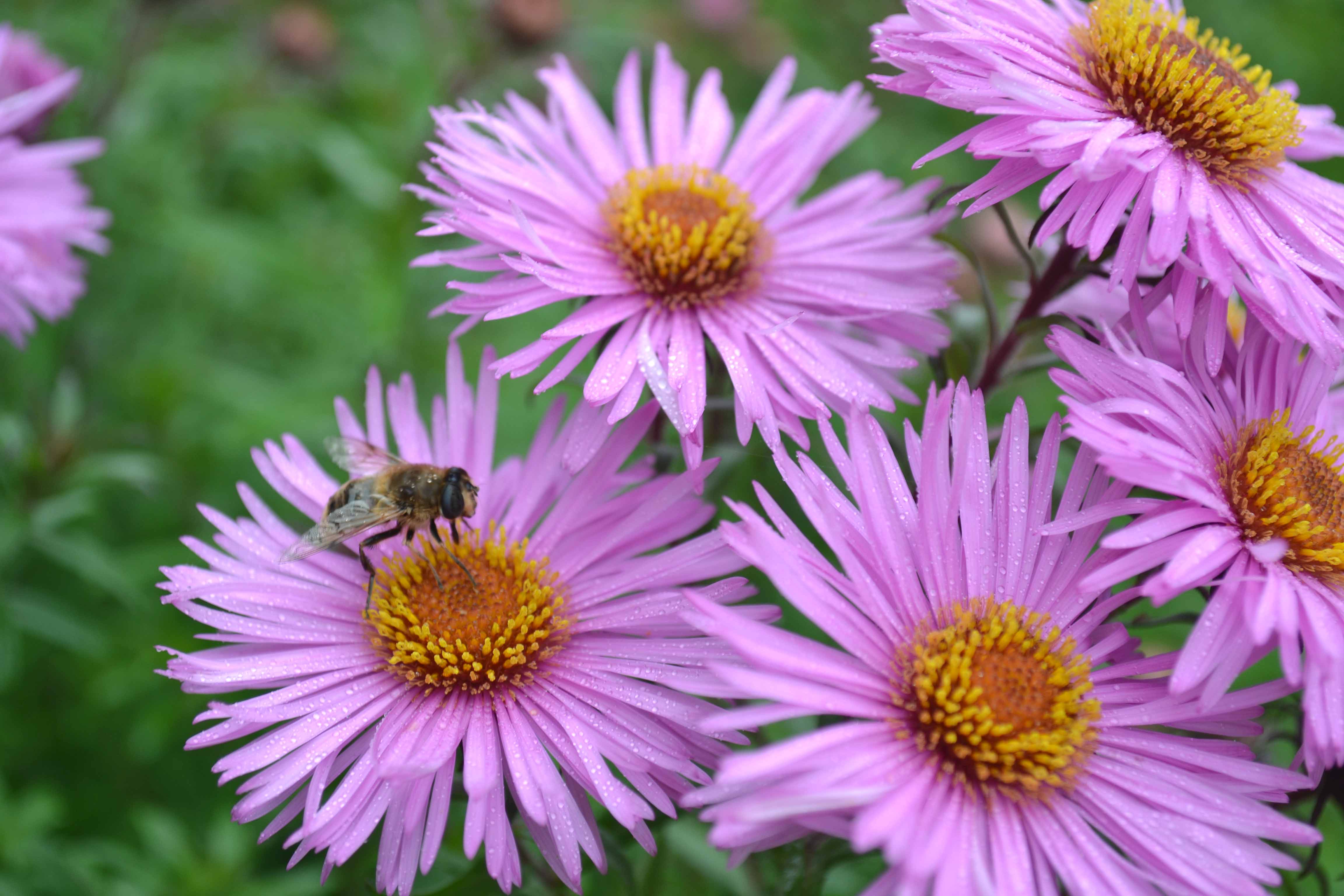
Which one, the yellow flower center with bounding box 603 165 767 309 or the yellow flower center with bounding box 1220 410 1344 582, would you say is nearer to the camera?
the yellow flower center with bounding box 1220 410 1344 582

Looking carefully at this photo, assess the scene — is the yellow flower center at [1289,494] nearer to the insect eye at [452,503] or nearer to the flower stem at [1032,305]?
the flower stem at [1032,305]

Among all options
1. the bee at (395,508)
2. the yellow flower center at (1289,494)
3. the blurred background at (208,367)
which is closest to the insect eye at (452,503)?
the bee at (395,508)

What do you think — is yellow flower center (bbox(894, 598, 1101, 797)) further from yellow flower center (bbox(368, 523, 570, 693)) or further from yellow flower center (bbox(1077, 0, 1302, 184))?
yellow flower center (bbox(1077, 0, 1302, 184))

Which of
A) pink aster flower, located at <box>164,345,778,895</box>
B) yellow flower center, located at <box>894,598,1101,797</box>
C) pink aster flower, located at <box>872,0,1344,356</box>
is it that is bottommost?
pink aster flower, located at <box>164,345,778,895</box>

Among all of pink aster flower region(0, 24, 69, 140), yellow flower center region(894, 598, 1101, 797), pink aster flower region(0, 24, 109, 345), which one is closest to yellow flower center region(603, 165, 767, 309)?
yellow flower center region(894, 598, 1101, 797)

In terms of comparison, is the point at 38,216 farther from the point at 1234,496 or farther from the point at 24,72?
the point at 1234,496

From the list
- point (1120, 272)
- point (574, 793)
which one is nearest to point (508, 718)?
point (574, 793)

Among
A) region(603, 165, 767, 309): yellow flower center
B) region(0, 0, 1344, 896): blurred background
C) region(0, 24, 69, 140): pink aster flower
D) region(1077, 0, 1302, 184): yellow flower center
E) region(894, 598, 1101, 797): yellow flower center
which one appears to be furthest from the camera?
region(0, 24, 69, 140): pink aster flower
